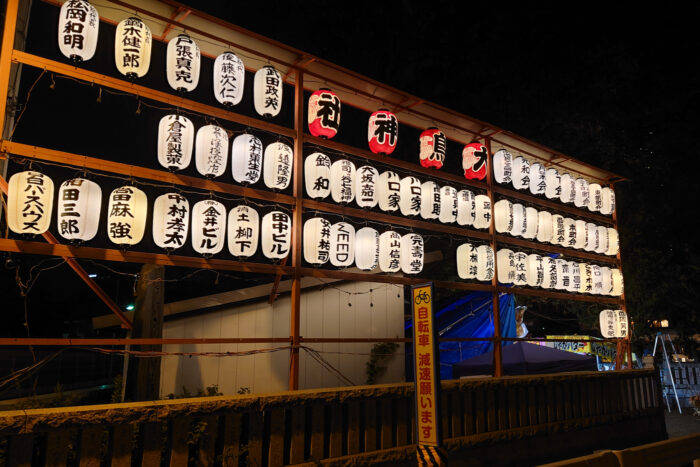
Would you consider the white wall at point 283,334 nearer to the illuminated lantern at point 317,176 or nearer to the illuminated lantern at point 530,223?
the illuminated lantern at point 317,176

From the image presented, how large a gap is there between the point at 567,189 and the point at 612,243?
261cm

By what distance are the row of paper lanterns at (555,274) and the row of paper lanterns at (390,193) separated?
4.25 feet

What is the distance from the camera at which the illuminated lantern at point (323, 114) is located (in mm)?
9703

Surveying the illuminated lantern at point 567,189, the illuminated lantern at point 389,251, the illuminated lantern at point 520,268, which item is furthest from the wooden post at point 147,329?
the illuminated lantern at point 567,189

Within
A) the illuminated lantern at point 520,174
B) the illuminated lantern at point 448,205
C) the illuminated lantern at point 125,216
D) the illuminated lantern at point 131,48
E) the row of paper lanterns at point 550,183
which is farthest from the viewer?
the illuminated lantern at point 520,174

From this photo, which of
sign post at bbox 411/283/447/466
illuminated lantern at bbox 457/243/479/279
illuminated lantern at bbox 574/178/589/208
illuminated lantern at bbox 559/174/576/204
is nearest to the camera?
sign post at bbox 411/283/447/466

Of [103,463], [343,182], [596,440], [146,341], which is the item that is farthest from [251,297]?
[596,440]

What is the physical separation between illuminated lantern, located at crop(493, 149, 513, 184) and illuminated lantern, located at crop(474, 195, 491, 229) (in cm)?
129

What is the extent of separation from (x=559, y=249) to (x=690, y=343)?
578 inches

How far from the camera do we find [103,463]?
19.3 ft

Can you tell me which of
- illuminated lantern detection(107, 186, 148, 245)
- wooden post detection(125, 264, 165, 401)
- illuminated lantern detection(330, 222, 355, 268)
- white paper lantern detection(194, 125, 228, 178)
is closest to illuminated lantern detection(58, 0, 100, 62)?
white paper lantern detection(194, 125, 228, 178)

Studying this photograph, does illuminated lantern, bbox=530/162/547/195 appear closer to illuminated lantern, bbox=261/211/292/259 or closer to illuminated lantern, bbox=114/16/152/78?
illuminated lantern, bbox=261/211/292/259

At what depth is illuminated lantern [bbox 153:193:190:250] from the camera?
7.36m

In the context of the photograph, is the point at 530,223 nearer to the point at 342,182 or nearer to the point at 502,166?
the point at 502,166
